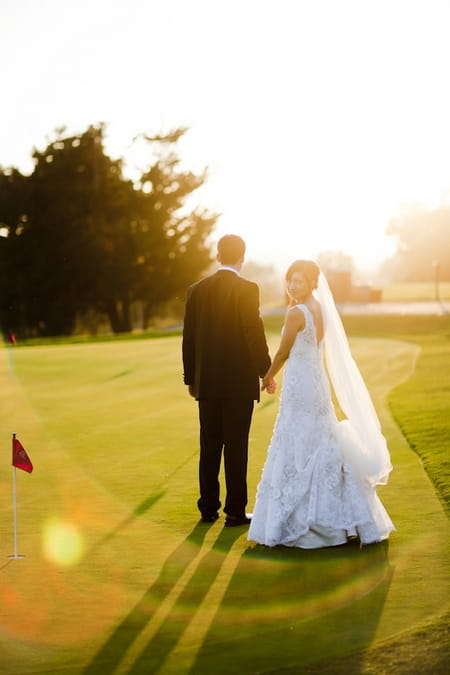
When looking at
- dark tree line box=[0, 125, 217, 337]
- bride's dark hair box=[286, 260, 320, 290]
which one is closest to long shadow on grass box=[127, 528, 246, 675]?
bride's dark hair box=[286, 260, 320, 290]

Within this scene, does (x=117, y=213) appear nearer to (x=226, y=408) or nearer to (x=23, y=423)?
(x=23, y=423)

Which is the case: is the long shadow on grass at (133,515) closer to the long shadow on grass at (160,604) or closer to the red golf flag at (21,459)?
the long shadow on grass at (160,604)

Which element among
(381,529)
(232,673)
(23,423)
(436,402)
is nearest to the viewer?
(232,673)

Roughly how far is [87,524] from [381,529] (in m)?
2.35

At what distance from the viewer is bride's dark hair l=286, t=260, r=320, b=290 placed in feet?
22.5

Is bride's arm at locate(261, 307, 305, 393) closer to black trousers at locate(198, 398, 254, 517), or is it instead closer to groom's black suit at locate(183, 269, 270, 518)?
groom's black suit at locate(183, 269, 270, 518)

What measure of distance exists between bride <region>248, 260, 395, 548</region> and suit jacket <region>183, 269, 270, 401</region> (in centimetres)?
25

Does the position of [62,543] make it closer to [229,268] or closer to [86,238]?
[229,268]

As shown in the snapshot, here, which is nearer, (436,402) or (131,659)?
(131,659)

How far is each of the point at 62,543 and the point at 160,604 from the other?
1620 millimetres

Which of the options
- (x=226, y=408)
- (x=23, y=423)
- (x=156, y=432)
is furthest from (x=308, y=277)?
(x=23, y=423)

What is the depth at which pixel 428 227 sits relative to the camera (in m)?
114

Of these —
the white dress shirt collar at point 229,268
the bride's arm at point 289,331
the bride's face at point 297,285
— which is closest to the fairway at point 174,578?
the bride's arm at point 289,331

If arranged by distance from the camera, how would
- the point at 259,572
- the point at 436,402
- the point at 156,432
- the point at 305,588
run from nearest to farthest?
1. the point at 305,588
2. the point at 259,572
3. the point at 156,432
4. the point at 436,402
